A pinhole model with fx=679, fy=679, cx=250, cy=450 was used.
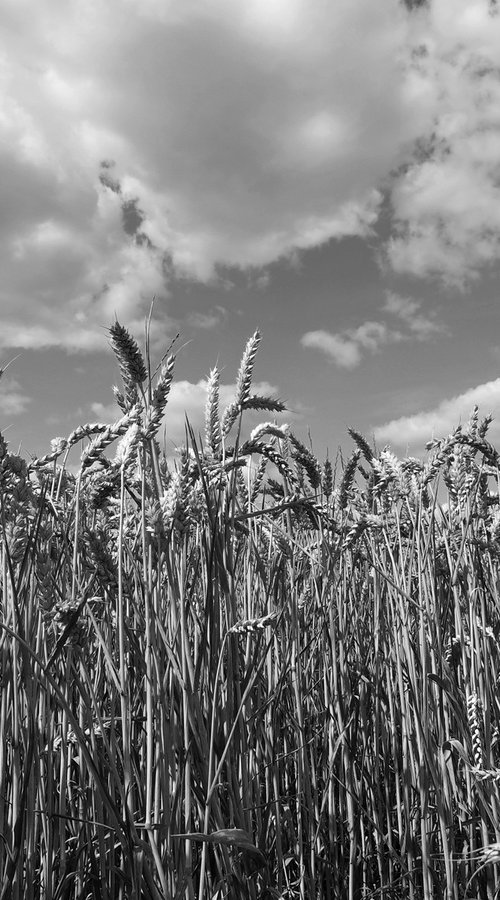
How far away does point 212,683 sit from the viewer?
4.50 feet

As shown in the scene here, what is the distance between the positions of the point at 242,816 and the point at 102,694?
870 mm

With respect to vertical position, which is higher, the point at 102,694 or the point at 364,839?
the point at 102,694

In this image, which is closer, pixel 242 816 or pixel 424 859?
pixel 242 816

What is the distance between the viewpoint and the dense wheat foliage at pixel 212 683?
1242 millimetres

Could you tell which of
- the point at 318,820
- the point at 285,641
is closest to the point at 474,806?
the point at 318,820

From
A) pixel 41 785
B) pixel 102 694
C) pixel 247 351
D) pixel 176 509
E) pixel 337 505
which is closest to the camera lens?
pixel 176 509

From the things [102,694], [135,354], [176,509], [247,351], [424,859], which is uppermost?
[247,351]

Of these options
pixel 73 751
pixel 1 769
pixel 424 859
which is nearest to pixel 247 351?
pixel 1 769

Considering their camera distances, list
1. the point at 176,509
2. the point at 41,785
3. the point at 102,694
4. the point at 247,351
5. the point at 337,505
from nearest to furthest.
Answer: the point at 176,509 < the point at 41,785 < the point at 247,351 < the point at 102,694 < the point at 337,505

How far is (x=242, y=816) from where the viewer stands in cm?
133

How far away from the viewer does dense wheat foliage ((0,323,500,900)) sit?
124 centimetres

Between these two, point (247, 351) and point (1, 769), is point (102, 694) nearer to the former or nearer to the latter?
point (1, 769)

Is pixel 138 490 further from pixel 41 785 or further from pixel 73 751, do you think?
pixel 73 751

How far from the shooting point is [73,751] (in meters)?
1.97
